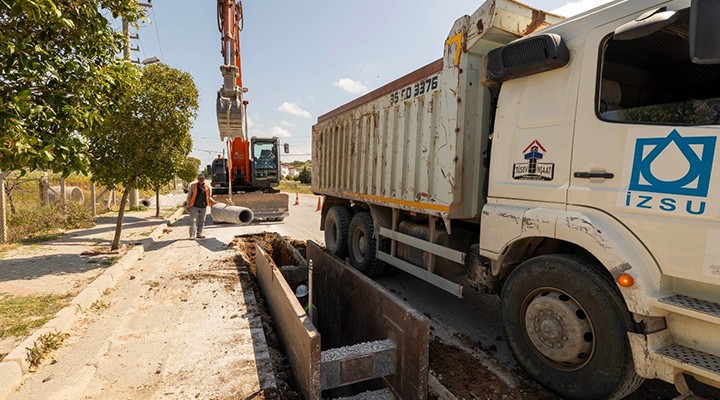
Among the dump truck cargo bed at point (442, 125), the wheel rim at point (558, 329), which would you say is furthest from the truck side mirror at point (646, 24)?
the wheel rim at point (558, 329)

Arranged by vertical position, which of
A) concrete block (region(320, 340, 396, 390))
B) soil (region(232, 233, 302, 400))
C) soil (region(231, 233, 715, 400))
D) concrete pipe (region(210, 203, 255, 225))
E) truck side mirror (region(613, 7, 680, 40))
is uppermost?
truck side mirror (region(613, 7, 680, 40))

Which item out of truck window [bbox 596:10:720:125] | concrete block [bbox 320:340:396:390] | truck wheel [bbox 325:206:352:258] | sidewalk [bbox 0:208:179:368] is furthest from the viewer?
truck wheel [bbox 325:206:352:258]

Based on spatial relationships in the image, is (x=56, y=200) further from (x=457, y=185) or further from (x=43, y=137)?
(x=457, y=185)

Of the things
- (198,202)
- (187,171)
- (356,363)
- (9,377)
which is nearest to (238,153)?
(187,171)

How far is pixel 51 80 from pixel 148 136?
5.25 metres

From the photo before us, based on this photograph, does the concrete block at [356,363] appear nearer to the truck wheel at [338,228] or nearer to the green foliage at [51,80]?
the green foliage at [51,80]

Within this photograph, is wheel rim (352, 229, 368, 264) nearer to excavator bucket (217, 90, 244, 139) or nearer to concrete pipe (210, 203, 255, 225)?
concrete pipe (210, 203, 255, 225)

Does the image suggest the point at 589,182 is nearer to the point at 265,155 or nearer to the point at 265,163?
the point at 265,163

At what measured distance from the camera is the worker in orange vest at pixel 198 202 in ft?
31.4

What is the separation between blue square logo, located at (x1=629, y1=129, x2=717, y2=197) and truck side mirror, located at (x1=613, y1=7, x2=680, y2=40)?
2.07 ft

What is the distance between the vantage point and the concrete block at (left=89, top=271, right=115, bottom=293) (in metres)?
5.19

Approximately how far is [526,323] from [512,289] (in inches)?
11.0

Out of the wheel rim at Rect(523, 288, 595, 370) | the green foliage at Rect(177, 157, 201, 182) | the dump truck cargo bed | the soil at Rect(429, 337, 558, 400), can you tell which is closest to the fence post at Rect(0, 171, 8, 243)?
the green foliage at Rect(177, 157, 201, 182)

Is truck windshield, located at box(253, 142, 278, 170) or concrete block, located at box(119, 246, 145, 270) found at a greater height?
truck windshield, located at box(253, 142, 278, 170)
